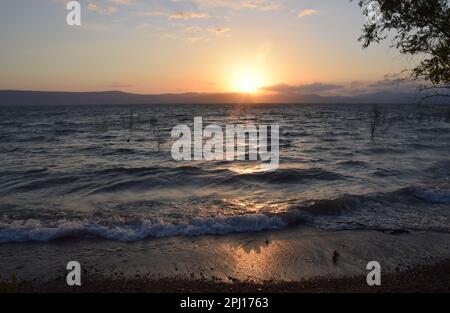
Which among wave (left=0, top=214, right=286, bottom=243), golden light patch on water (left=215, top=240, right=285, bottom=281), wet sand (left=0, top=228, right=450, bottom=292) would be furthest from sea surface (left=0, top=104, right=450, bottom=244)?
golden light patch on water (left=215, top=240, right=285, bottom=281)

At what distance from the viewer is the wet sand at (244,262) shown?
9.41m

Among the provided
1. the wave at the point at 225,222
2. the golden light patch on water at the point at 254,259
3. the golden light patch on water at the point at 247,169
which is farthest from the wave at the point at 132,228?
the golden light patch on water at the point at 247,169

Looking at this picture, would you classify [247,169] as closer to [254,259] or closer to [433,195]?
[433,195]

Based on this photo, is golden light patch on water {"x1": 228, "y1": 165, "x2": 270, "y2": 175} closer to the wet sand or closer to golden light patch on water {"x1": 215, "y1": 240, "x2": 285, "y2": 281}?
the wet sand

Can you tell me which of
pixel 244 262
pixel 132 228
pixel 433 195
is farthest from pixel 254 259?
pixel 433 195

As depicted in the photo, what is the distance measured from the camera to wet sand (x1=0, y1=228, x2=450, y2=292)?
9.41 meters

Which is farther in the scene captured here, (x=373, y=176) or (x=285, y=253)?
(x=373, y=176)

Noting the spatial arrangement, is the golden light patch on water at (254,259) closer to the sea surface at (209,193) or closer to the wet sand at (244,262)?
the wet sand at (244,262)

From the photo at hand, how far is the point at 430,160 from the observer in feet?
95.9

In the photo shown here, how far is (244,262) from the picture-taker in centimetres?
1096

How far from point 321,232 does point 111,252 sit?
6.69 metres

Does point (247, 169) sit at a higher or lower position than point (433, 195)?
higher

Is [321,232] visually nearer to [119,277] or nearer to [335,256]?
[335,256]
